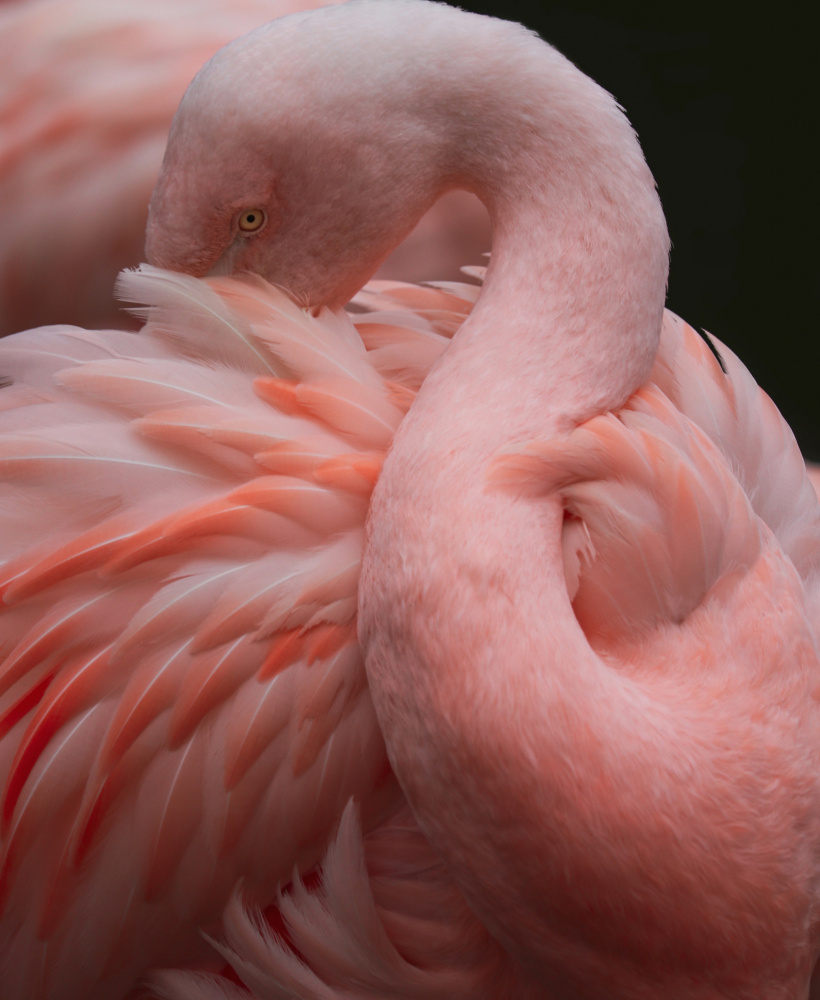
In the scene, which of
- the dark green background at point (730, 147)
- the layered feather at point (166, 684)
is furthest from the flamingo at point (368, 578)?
the dark green background at point (730, 147)

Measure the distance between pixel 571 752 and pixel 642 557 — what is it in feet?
0.53

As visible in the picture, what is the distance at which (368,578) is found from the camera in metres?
0.67

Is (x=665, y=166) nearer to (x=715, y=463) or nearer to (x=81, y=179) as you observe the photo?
(x=81, y=179)

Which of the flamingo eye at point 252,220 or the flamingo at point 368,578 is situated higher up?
the flamingo eye at point 252,220

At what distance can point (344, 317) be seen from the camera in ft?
2.78

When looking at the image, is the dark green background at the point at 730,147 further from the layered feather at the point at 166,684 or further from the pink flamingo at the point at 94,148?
the layered feather at the point at 166,684

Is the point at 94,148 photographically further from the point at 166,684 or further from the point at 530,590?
the point at 530,590

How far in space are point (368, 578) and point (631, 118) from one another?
126 centimetres

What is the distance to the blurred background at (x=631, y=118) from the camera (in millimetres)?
1270

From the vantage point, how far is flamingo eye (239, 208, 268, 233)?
2.54ft

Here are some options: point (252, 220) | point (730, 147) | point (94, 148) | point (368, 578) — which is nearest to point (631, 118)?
point (730, 147)

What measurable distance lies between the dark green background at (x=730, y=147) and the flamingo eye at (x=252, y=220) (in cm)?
101

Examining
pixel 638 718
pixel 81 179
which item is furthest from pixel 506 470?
pixel 81 179

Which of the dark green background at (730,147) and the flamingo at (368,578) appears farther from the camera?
the dark green background at (730,147)
